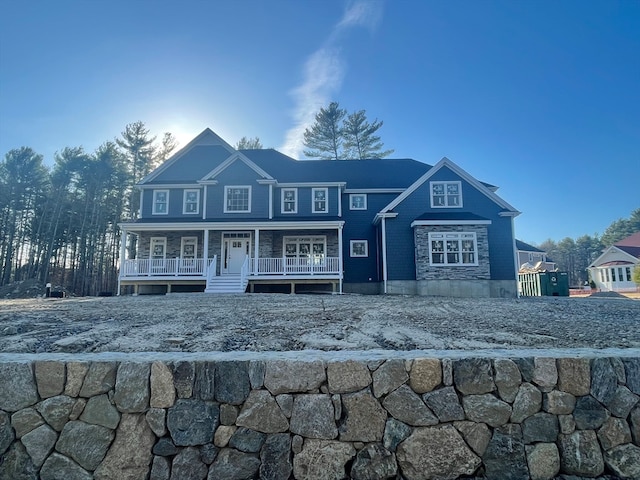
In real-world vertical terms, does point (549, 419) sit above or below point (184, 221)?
below

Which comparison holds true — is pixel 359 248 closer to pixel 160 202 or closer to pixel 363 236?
pixel 363 236

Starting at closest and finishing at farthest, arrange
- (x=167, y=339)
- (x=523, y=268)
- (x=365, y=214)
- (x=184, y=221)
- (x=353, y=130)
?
(x=167, y=339), (x=184, y=221), (x=365, y=214), (x=523, y=268), (x=353, y=130)

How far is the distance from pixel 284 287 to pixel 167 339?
1211 centimetres

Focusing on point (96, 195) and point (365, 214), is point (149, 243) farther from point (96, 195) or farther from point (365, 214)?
point (96, 195)

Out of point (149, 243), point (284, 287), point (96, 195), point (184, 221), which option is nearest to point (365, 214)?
point (284, 287)

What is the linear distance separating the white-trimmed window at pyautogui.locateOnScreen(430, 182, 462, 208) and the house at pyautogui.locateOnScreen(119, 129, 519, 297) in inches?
1.9

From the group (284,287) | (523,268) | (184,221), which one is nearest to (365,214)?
(284,287)

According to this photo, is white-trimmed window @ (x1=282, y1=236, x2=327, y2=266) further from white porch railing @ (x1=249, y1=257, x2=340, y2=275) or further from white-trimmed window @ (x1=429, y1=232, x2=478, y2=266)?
white-trimmed window @ (x1=429, y1=232, x2=478, y2=266)

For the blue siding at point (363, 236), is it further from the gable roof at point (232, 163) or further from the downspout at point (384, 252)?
the gable roof at point (232, 163)

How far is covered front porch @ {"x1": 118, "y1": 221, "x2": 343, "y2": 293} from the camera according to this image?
49.7ft

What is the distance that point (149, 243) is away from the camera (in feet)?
56.1

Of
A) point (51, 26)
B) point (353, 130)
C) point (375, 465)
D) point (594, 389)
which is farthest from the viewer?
point (353, 130)

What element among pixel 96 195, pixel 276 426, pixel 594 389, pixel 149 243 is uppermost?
pixel 96 195

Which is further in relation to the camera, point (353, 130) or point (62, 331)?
point (353, 130)
